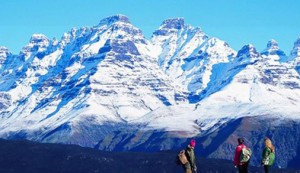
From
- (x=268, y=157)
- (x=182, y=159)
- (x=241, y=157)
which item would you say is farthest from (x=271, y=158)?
(x=182, y=159)

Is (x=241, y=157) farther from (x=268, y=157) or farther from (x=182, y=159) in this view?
(x=182, y=159)

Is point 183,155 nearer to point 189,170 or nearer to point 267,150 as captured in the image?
point 189,170

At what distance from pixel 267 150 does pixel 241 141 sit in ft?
11.8

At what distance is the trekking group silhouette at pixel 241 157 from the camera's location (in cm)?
7206

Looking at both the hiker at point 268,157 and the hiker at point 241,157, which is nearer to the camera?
the hiker at point 241,157

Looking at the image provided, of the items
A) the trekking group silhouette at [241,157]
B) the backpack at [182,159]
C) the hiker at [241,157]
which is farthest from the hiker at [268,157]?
the backpack at [182,159]

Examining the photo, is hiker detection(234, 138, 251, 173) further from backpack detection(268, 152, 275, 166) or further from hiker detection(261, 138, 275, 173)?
backpack detection(268, 152, 275, 166)

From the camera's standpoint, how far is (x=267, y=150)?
7344 cm

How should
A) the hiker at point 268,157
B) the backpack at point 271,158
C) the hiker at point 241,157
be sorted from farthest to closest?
the backpack at point 271,158 → the hiker at point 268,157 → the hiker at point 241,157

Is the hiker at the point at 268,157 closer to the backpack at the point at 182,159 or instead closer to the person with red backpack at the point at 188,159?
the person with red backpack at the point at 188,159

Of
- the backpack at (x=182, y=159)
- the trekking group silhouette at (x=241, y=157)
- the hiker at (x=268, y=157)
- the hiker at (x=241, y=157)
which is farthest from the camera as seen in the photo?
the backpack at (x=182, y=159)

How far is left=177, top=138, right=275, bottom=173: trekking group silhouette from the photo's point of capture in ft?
236

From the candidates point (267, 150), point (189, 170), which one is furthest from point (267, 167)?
point (189, 170)

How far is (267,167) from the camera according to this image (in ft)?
240
